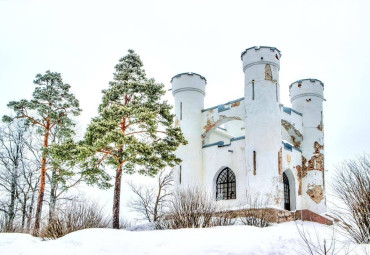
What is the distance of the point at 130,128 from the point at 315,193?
1103cm

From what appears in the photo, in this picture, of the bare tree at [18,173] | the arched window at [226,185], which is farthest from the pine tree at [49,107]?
the arched window at [226,185]

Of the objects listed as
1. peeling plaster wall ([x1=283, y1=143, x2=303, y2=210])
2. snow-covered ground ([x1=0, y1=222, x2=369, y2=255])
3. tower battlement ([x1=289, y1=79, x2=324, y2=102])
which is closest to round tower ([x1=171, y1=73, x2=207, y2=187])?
peeling plaster wall ([x1=283, y1=143, x2=303, y2=210])

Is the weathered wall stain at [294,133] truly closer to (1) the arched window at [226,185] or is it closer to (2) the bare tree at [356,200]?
(1) the arched window at [226,185]

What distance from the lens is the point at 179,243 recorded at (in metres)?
9.14

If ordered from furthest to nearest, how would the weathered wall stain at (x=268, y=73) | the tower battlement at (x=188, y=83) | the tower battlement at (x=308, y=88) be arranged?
the tower battlement at (x=308, y=88), the tower battlement at (x=188, y=83), the weathered wall stain at (x=268, y=73)

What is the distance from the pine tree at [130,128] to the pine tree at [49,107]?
492cm

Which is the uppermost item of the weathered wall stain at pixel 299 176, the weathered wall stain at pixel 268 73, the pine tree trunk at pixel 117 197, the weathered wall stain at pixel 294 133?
the weathered wall stain at pixel 268 73

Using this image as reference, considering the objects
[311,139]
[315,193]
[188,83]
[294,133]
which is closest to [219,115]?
[188,83]

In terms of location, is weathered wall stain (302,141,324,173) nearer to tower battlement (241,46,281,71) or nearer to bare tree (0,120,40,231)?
tower battlement (241,46,281,71)

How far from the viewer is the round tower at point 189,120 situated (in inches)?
870

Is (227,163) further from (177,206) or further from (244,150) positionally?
(177,206)

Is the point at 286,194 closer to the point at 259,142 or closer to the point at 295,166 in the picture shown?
the point at 295,166

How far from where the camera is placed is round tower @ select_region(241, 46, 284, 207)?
745 inches

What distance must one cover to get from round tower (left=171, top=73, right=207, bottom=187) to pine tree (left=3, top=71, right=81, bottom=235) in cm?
611
